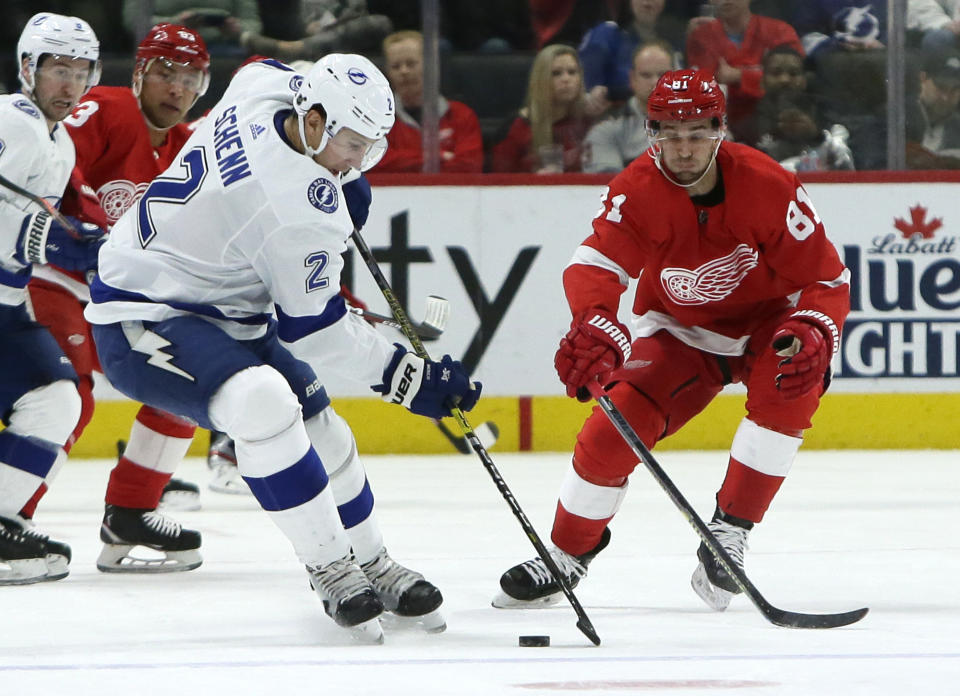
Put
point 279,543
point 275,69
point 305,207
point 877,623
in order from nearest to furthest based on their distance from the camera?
1. point 305,207
2. point 877,623
3. point 275,69
4. point 279,543

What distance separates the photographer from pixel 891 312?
18.7ft

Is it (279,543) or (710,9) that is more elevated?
(710,9)

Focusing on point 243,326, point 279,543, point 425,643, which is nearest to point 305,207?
point 243,326

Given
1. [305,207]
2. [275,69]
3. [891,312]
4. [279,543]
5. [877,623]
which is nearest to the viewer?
[305,207]

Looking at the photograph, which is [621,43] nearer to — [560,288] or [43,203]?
[560,288]

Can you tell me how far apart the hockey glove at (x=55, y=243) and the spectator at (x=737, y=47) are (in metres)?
2.91

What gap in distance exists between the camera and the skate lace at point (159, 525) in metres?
3.55

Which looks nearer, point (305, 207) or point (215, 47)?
point (305, 207)

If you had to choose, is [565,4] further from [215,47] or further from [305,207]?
[305,207]

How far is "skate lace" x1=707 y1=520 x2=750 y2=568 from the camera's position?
3033 mm

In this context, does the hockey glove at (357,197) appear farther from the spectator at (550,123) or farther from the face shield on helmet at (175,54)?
the spectator at (550,123)

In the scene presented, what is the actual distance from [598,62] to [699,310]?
2795mm

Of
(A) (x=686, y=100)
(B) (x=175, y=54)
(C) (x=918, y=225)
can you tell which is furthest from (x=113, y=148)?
(C) (x=918, y=225)

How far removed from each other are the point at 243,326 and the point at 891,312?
3.37 m
